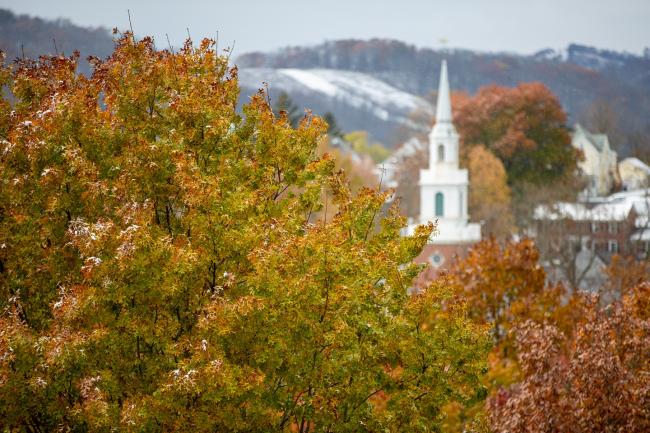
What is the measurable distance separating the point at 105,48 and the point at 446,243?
128 ft

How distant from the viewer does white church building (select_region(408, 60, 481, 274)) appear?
2448 inches

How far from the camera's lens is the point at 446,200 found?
63.3 metres

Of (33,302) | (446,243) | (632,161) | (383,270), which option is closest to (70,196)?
(33,302)

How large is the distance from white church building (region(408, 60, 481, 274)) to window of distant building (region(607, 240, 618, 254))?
11.1 m

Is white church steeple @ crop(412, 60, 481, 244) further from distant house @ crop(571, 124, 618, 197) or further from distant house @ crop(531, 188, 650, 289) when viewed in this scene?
distant house @ crop(571, 124, 618, 197)

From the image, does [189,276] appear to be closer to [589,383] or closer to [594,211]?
[589,383]

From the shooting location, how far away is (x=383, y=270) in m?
14.5

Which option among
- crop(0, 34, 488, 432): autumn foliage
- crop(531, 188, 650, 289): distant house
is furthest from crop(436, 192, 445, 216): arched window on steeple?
crop(0, 34, 488, 432): autumn foliage

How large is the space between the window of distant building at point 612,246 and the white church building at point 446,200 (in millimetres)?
11061

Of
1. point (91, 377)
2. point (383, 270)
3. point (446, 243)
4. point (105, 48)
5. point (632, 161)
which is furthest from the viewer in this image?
point (632, 161)

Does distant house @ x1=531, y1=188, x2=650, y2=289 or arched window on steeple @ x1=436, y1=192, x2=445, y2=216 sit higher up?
arched window on steeple @ x1=436, y1=192, x2=445, y2=216

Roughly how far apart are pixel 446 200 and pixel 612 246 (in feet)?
48.5

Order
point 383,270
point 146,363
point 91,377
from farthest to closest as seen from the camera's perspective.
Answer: point 383,270 → point 146,363 → point 91,377

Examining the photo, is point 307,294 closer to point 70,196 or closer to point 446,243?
point 70,196
